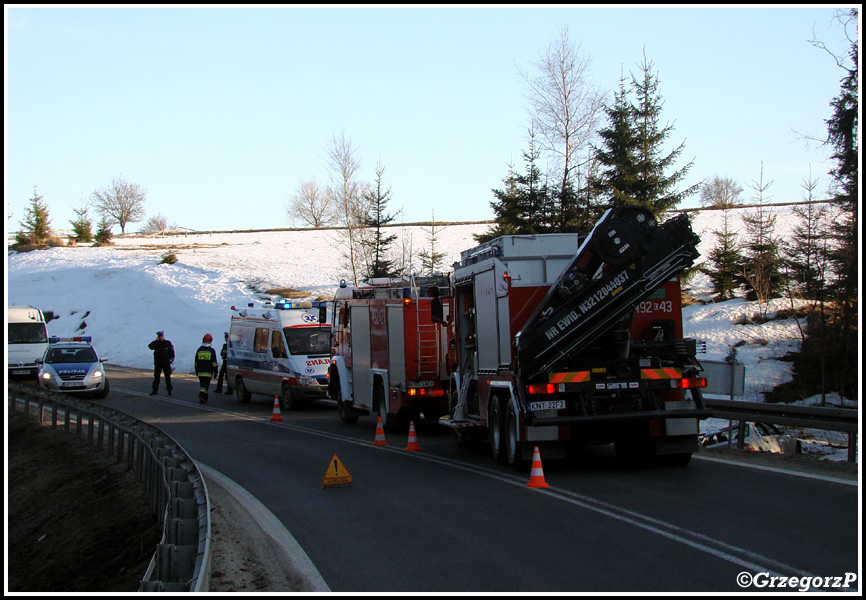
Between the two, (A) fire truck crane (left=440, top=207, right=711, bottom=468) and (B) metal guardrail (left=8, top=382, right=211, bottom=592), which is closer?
(B) metal guardrail (left=8, top=382, right=211, bottom=592)

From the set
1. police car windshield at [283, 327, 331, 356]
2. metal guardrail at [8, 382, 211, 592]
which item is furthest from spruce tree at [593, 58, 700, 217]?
metal guardrail at [8, 382, 211, 592]

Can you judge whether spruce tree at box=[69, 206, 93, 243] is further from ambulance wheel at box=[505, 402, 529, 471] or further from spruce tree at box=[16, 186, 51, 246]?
ambulance wheel at box=[505, 402, 529, 471]

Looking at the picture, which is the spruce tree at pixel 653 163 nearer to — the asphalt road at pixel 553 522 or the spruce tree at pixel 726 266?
the spruce tree at pixel 726 266

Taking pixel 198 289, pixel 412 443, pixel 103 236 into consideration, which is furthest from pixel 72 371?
pixel 103 236

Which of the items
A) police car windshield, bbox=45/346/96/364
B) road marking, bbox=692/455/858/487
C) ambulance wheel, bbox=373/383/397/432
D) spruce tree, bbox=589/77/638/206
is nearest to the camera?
road marking, bbox=692/455/858/487

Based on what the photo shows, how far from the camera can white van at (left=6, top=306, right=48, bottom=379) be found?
2936 centimetres

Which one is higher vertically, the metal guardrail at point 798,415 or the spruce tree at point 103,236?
the spruce tree at point 103,236

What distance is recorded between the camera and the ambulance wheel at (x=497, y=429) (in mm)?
12500

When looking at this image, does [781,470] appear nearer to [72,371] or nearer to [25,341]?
[72,371]

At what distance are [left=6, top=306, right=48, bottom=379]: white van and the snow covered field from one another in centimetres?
337

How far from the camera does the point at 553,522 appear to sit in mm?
8391

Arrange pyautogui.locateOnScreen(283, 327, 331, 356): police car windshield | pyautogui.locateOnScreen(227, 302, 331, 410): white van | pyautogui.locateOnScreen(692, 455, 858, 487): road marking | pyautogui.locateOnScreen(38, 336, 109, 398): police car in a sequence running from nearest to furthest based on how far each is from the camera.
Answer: pyautogui.locateOnScreen(692, 455, 858, 487): road marking, pyautogui.locateOnScreen(227, 302, 331, 410): white van, pyautogui.locateOnScreen(283, 327, 331, 356): police car windshield, pyautogui.locateOnScreen(38, 336, 109, 398): police car

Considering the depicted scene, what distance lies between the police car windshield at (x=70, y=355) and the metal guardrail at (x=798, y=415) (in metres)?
19.4

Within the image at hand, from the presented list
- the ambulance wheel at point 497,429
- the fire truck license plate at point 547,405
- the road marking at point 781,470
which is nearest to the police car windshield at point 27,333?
the ambulance wheel at point 497,429
